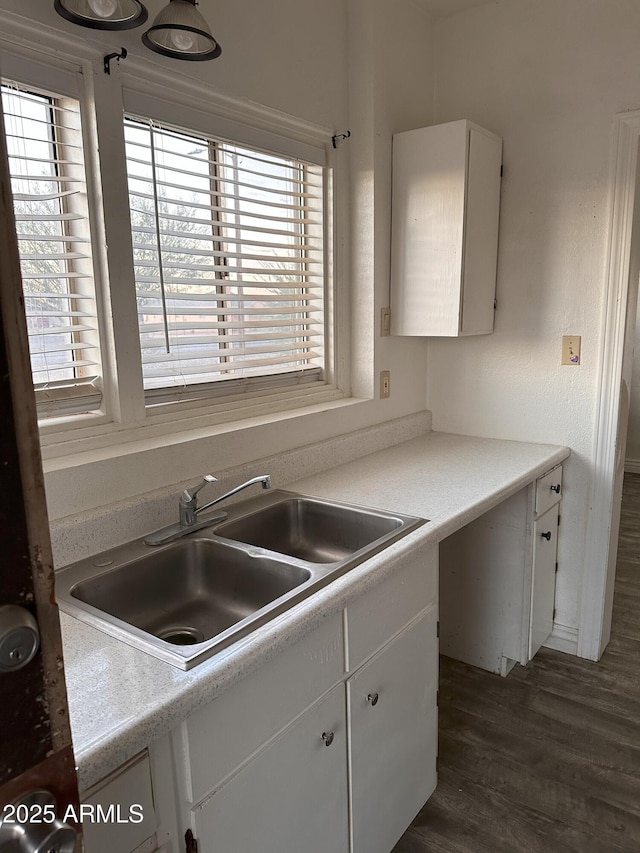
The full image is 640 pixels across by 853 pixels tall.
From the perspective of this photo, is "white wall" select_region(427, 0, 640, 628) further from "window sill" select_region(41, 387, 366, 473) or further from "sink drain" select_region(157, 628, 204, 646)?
"sink drain" select_region(157, 628, 204, 646)

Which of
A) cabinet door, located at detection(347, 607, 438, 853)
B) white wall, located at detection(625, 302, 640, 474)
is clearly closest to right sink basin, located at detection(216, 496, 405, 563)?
cabinet door, located at detection(347, 607, 438, 853)

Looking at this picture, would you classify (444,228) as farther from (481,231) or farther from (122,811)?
(122,811)

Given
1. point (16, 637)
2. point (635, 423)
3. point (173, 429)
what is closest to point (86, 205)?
point (173, 429)

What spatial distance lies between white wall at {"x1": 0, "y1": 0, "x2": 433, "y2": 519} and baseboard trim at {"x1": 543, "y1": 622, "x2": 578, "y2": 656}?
1.12 m

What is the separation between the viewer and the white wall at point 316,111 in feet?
4.95

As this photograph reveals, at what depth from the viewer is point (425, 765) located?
5.65 ft

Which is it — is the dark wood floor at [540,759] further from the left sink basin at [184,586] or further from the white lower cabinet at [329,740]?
the left sink basin at [184,586]

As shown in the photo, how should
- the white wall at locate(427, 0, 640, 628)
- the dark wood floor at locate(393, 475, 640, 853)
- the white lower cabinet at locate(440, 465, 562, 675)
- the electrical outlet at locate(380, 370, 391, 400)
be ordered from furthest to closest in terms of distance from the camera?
the electrical outlet at locate(380, 370, 391, 400) < the white lower cabinet at locate(440, 465, 562, 675) < the white wall at locate(427, 0, 640, 628) < the dark wood floor at locate(393, 475, 640, 853)

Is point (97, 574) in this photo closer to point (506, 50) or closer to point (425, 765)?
point (425, 765)

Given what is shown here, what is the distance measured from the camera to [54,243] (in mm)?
1515

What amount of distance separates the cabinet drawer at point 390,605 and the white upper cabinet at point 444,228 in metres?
1.04

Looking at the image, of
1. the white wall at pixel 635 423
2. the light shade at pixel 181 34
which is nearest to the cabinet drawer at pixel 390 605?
the light shade at pixel 181 34

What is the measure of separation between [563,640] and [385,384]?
133 cm

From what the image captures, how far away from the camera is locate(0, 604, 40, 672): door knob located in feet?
1.40
